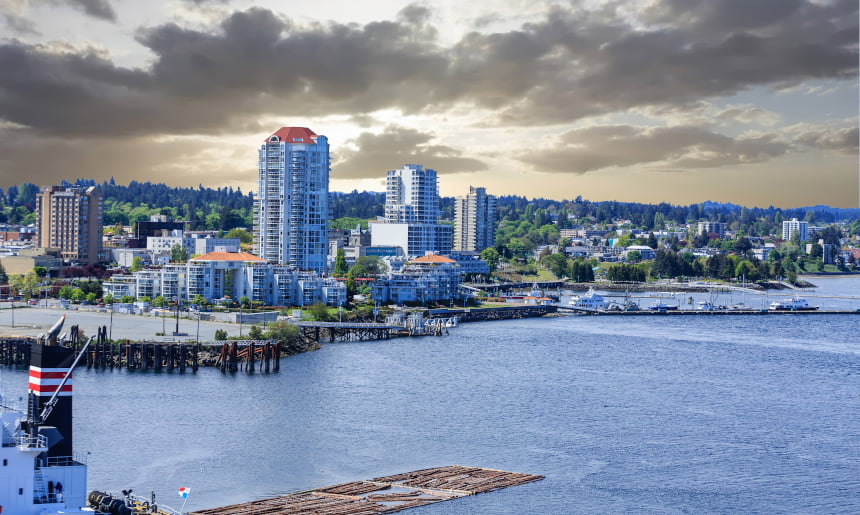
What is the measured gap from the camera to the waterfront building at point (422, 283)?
195 ft

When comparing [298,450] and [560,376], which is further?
[560,376]

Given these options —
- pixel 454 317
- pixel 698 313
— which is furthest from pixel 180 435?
pixel 698 313

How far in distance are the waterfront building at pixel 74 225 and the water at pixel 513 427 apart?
41259 millimetres

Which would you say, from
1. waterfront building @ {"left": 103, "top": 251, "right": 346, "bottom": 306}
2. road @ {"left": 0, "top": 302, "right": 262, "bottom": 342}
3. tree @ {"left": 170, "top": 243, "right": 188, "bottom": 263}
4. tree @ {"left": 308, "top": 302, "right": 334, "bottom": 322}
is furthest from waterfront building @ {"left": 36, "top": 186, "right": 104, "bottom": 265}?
tree @ {"left": 308, "top": 302, "right": 334, "bottom": 322}

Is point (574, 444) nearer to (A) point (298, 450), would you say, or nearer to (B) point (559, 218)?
(A) point (298, 450)

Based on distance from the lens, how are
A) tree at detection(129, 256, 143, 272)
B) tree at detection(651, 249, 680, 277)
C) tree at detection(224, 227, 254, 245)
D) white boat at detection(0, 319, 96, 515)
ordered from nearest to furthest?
white boat at detection(0, 319, 96, 515), tree at detection(129, 256, 143, 272), tree at detection(224, 227, 254, 245), tree at detection(651, 249, 680, 277)

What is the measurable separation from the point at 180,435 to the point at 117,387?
24.8 ft

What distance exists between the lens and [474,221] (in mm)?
98875

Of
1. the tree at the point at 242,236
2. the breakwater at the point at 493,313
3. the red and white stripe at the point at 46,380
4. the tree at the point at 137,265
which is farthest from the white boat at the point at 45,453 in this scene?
the tree at the point at 242,236

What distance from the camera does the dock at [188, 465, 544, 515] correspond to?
51.4 feet

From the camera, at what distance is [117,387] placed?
2834 centimetres

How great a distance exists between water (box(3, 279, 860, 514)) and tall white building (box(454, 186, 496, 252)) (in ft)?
194

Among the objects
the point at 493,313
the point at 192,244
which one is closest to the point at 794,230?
the point at 192,244

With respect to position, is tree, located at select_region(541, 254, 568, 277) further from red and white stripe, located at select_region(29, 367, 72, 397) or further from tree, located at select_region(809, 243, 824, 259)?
red and white stripe, located at select_region(29, 367, 72, 397)
